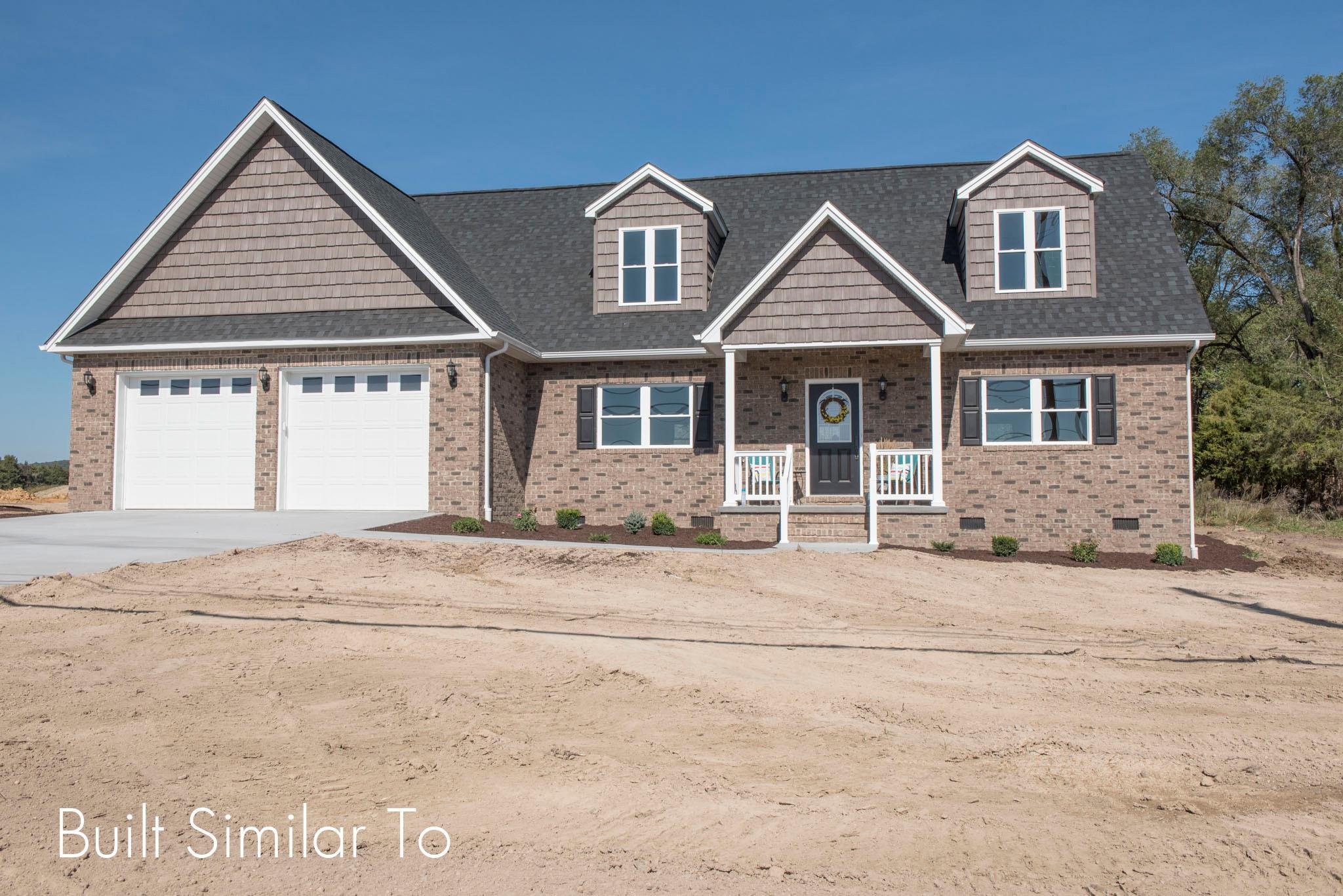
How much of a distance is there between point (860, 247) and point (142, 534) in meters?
11.6

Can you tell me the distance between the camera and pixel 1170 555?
45.4ft

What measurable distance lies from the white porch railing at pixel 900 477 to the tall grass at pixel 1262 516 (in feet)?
31.1

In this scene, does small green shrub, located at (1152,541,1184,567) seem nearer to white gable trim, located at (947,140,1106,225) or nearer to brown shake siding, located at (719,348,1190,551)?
brown shake siding, located at (719,348,1190,551)

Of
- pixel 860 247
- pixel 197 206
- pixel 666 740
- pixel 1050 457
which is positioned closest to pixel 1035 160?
pixel 860 247

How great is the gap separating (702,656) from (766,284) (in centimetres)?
938

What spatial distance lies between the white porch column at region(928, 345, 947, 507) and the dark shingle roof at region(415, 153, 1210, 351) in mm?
1476

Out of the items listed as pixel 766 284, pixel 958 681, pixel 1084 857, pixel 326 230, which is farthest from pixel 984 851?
pixel 326 230

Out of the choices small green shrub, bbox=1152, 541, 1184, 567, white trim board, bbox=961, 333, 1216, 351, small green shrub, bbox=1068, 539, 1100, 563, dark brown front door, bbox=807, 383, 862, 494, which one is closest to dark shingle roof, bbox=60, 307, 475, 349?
dark brown front door, bbox=807, 383, 862, 494

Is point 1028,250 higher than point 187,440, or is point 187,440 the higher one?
point 1028,250

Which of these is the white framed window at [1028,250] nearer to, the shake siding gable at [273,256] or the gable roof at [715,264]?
the gable roof at [715,264]

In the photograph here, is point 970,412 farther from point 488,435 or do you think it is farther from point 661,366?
point 488,435

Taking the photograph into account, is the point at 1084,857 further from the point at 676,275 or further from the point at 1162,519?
the point at 676,275

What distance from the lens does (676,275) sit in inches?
696

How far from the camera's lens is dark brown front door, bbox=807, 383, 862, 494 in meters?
16.2
